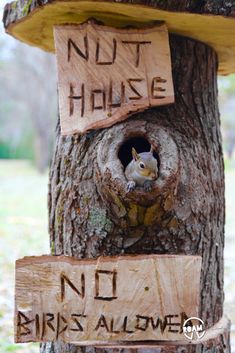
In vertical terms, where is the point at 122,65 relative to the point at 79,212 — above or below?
above

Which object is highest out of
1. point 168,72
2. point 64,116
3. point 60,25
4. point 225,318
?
point 60,25

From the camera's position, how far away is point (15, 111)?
19.3 m

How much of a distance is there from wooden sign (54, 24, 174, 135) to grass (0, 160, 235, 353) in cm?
156

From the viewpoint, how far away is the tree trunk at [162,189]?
1.32 metres

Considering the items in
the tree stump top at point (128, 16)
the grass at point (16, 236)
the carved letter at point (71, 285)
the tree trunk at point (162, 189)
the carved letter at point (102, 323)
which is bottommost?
the grass at point (16, 236)

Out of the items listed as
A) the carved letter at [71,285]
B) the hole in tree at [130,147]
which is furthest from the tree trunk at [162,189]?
the carved letter at [71,285]

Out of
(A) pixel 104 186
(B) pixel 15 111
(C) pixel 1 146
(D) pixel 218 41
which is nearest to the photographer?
(A) pixel 104 186

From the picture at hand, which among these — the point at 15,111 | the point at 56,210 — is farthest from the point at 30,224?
the point at 15,111

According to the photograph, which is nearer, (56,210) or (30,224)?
(56,210)

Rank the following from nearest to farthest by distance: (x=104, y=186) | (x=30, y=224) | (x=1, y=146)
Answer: (x=104, y=186) < (x=30, y=224) < (x=1, y=146)

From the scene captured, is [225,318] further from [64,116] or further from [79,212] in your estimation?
[64,116]

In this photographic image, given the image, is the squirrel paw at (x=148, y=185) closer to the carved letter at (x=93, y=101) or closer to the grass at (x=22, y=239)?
the carved letter at (x=93, y=101)

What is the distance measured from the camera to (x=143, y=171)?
49.0 inches

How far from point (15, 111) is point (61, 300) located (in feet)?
60.7
